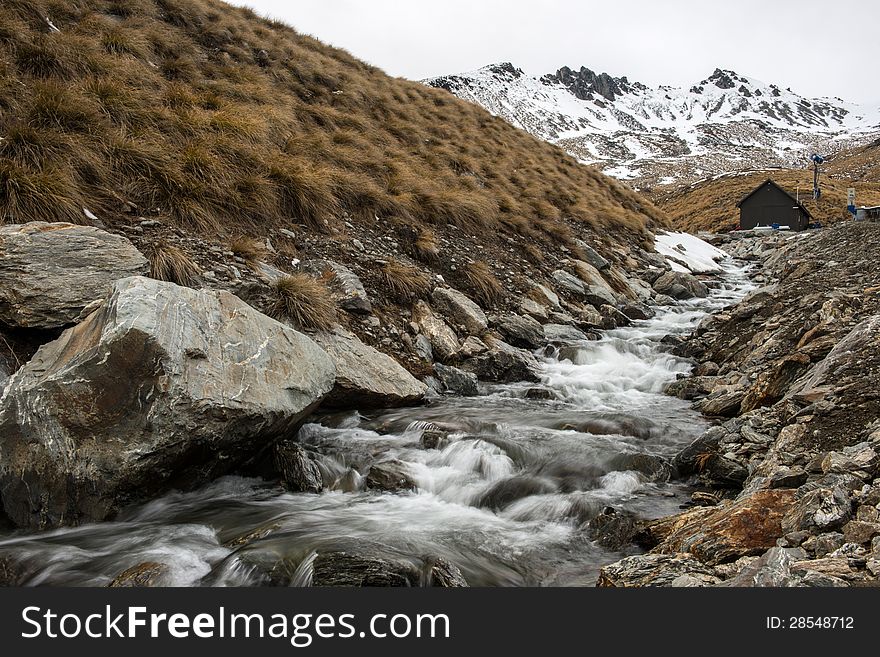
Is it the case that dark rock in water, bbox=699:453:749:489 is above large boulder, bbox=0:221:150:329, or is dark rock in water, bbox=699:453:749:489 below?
below

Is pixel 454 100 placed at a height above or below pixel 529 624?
above

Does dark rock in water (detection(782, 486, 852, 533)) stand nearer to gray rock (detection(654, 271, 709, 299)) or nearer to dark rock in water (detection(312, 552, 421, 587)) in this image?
dark rock in water (detection(312, 552, 421, 587))

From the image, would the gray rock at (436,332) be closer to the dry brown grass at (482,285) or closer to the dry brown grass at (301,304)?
the dry brown grass at (482,285)

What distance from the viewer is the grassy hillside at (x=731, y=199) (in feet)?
172

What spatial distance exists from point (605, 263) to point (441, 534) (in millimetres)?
12038

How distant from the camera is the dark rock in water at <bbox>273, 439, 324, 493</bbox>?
5.79 metres

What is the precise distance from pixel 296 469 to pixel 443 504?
1.63 metres

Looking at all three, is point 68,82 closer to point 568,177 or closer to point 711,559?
point 711,559

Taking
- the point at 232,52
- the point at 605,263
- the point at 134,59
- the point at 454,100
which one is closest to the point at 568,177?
the point at 454,100

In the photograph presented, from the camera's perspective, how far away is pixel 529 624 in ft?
10.5

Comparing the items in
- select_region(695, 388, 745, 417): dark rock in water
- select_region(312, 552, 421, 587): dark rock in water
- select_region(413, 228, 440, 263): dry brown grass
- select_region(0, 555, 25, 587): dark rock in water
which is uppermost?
select_region(413, 228, 440, 263): dry brown grass

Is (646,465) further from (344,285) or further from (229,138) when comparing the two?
(229,138)

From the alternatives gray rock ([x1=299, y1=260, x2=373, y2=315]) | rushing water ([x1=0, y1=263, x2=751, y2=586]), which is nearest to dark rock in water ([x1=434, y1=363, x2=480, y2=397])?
rushing water ([x1=0, y1=263, x2=751, y2=586])

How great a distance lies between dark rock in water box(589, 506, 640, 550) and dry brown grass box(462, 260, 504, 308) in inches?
254
